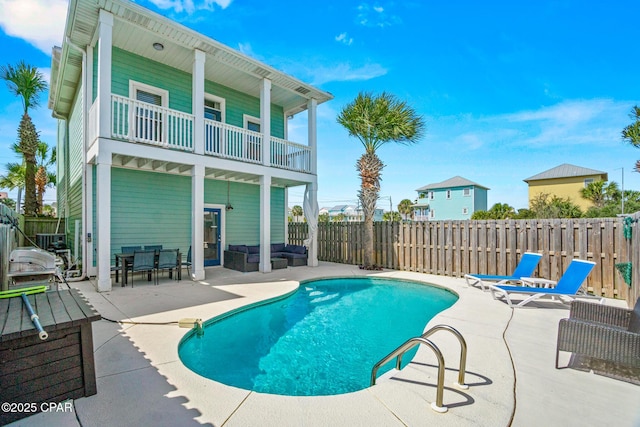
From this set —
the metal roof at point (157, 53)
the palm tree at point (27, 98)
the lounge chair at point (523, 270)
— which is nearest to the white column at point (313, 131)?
the metal roof at point (157, 53)

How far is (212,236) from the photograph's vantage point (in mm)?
11141

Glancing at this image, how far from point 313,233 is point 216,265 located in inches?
152

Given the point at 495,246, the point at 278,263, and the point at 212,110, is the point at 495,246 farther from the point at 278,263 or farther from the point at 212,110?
the point at 212,110

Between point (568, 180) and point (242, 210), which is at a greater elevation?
point (568, 180)

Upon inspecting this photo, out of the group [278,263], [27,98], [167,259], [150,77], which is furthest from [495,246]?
[27,98]

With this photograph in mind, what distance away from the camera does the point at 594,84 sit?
11836mm

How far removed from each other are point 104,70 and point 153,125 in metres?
1.48

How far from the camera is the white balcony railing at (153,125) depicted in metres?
7.39

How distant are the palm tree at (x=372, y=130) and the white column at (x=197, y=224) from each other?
5.59 meters

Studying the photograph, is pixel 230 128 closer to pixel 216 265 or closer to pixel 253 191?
pixel 253 191

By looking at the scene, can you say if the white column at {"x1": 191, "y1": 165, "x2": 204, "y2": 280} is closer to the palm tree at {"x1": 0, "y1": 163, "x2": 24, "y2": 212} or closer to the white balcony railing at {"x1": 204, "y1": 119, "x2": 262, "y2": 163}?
the white balcony railing at {"x1": 204, "y1": 119, "x2": 262, "y2": 163}

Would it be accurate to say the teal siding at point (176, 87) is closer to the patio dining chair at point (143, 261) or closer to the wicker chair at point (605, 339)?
the patio dining chair at point (143, 261)

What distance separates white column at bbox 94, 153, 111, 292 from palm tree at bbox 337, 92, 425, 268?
7587mm

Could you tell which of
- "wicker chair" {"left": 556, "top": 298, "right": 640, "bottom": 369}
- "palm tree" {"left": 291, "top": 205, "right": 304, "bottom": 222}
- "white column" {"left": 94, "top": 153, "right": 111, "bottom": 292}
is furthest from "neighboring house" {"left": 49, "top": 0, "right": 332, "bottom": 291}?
"palm tree" {"left": 291, "top": 205, "right": 304, "bottom": 222}
